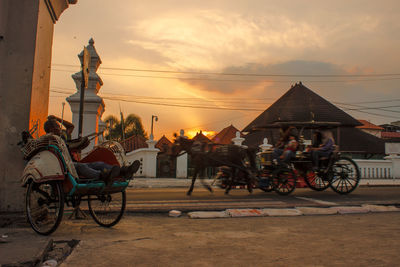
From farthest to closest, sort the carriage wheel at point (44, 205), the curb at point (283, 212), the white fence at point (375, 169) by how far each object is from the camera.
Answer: the white fence at point (375, 169)
the curb at point (283, 212)
the carriage wheel at point (44, 205)

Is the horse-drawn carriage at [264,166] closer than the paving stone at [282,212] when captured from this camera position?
No

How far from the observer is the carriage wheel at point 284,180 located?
392 inches

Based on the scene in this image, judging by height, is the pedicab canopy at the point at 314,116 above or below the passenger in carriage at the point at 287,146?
above

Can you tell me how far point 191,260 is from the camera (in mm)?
3471

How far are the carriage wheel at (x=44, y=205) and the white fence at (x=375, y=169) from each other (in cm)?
1862

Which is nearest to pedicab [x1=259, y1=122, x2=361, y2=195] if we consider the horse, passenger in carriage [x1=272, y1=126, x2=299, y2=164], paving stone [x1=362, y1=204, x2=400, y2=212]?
passenger in carriage [x1=272, y1=126, x2=299, y2=164]

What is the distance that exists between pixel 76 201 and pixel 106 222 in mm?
552

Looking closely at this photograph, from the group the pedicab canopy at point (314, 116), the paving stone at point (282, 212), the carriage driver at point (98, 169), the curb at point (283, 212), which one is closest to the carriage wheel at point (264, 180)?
the curb at point (283, 212)

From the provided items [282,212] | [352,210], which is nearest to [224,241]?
[282,212]

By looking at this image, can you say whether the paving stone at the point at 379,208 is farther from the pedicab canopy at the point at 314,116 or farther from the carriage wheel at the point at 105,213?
the pedicab canopy at the point at 314,116

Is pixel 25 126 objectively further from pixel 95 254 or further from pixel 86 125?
pixel 86 125

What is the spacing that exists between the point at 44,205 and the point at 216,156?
16.0 ft

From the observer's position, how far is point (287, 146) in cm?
1007

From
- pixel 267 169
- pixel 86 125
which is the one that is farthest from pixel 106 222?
pixel 86 125
